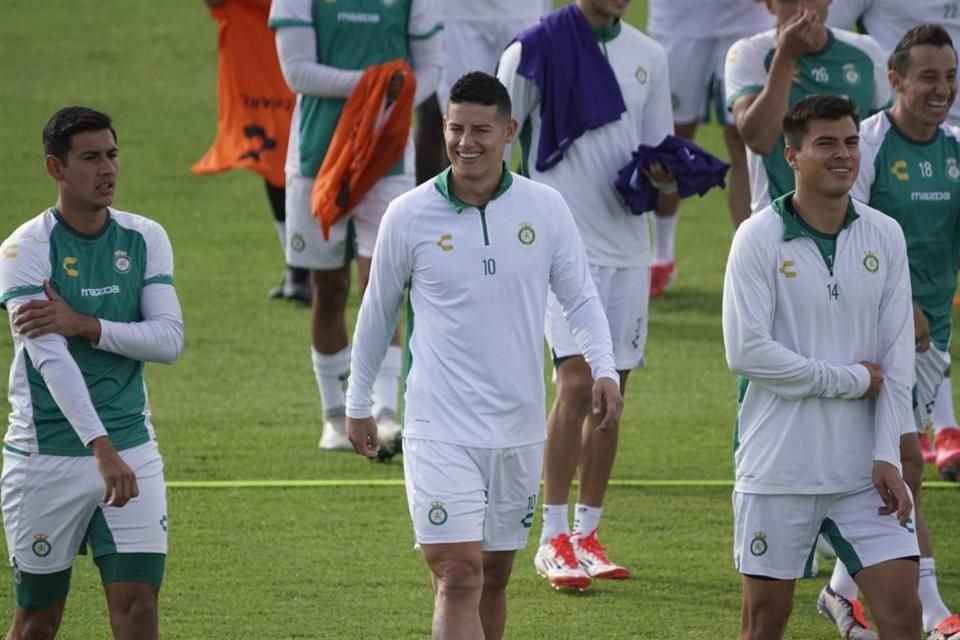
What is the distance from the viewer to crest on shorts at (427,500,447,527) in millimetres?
5758

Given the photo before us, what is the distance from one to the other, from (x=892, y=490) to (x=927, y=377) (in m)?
1.57

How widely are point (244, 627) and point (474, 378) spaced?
5.47 feet

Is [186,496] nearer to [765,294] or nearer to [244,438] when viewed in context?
[244,438]

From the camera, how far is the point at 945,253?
6.98m

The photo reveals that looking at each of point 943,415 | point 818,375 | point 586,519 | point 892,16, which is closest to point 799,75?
point 892,16

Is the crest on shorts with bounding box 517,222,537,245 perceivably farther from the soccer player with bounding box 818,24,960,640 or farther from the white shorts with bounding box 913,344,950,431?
the white shorts with bounding box 913,344,950,431

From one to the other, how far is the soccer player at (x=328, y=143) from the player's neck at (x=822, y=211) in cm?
377

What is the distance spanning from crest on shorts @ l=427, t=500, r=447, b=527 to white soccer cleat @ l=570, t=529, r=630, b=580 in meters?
1.87

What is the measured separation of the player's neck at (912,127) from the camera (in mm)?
6910

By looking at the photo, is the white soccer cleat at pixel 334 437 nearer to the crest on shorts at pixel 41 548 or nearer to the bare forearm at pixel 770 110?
the bare forearm at pixel 770 110

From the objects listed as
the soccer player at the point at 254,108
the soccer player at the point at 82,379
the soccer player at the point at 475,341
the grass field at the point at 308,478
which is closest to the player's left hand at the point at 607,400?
the soccer player at the point at 475,341

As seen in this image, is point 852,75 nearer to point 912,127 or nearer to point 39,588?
point 912,127

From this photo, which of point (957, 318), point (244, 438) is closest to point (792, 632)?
point (244, 438)

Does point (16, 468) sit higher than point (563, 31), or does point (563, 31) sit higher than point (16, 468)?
point (563, 31)
